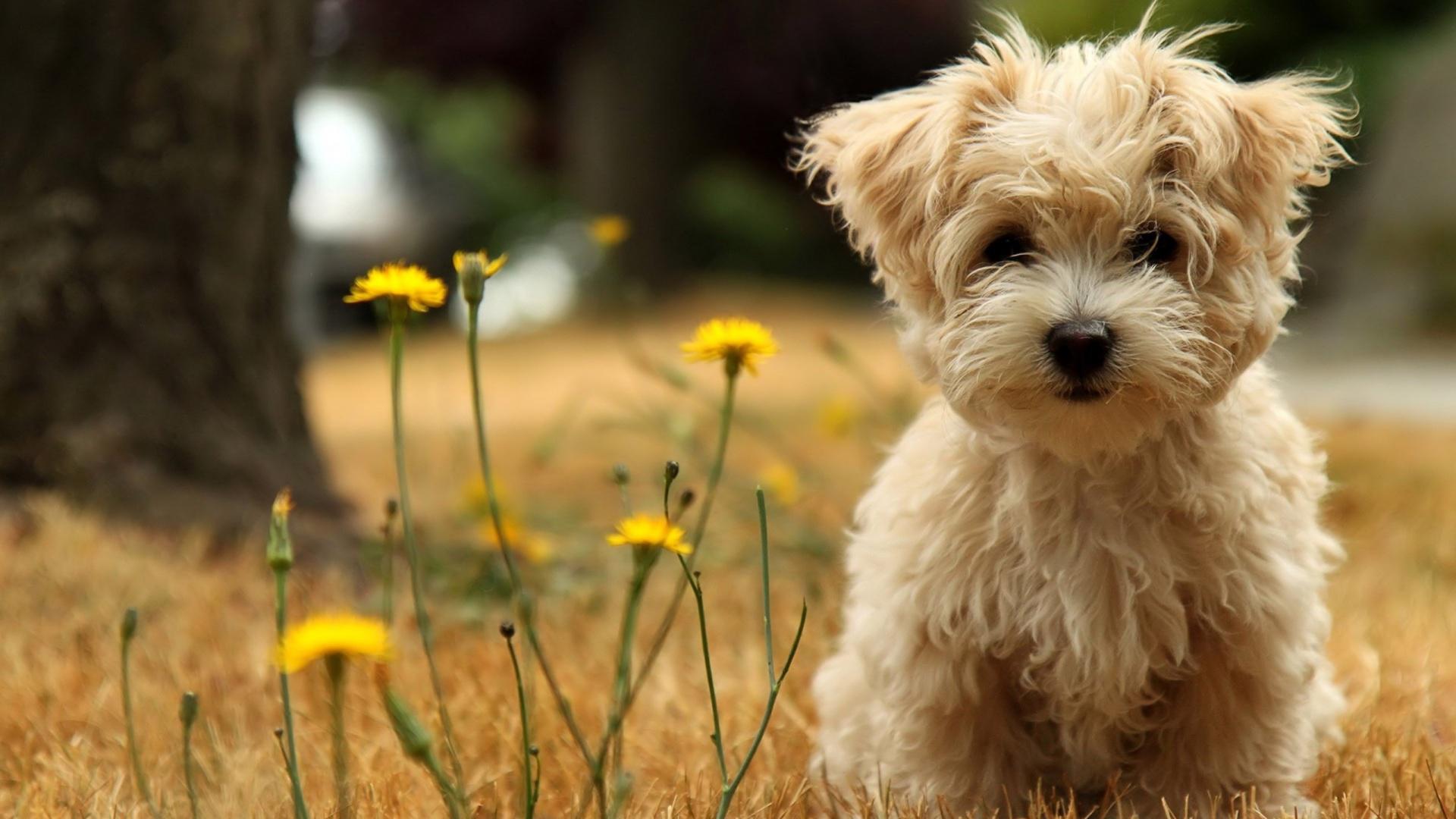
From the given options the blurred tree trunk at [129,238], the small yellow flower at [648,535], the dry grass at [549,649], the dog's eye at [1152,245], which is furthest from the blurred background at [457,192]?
the small yellow flower at [648,535]

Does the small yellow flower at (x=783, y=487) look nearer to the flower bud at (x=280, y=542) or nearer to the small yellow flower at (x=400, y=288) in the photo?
the small yellow flower at (x=400, y=288)

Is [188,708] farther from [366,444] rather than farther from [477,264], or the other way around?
[366,444]

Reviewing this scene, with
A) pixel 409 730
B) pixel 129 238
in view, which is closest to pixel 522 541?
pixel 129 238

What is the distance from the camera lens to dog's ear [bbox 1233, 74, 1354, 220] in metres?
2.45

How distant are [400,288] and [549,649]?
1701 mm

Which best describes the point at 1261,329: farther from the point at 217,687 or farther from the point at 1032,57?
the point at 217,687

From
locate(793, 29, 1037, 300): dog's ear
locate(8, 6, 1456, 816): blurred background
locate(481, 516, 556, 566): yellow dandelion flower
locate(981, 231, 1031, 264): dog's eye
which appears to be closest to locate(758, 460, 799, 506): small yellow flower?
locate(8, 6, 1456, 816): blurred background

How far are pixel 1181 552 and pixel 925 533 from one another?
425 mm

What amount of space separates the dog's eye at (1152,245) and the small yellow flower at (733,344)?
2.24ft

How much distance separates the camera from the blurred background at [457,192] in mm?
4070

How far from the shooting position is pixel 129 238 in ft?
13.5

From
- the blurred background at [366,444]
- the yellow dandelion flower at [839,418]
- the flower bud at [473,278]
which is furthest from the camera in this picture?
the yellow dandelion flower at [839,418]

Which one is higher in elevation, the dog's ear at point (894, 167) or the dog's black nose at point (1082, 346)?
the dog's ear at point (894, 167)

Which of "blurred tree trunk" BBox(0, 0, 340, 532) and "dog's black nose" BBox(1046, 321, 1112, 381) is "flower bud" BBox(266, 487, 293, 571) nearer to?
"dog's black nose" BBox(1046, 321, 1112, 381)
